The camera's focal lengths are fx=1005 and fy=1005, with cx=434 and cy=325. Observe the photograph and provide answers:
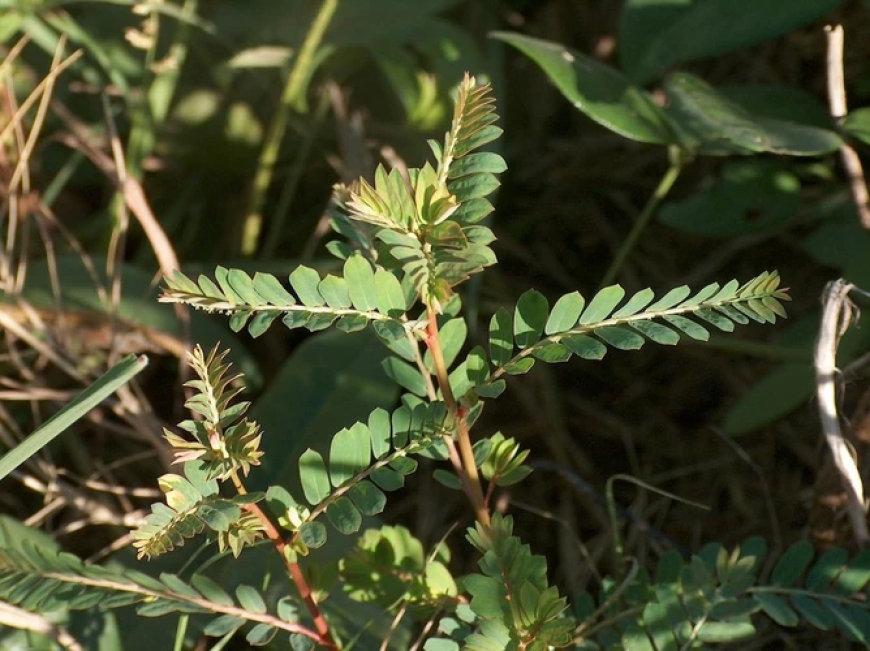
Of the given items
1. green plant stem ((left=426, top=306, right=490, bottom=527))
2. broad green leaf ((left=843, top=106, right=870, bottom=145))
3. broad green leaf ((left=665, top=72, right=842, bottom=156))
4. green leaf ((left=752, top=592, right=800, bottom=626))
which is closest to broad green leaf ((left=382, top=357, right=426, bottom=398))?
green plant stem ((left=426, top=306, right=490, bottom=527))

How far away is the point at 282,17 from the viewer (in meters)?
1.39

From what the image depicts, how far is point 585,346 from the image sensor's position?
1.98 ft

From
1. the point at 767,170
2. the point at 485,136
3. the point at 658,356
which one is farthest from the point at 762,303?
the point at 658,356

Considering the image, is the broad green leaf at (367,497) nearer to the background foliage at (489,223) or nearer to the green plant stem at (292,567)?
the green plant stem at (292,567)

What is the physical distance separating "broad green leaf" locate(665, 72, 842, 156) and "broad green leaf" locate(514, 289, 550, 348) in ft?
1.18

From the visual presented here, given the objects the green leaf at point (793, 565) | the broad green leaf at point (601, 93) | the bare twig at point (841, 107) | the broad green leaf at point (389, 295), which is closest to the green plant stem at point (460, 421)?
the broad green leaf at point (389, 295)

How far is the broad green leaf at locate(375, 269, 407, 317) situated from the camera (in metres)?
0.61

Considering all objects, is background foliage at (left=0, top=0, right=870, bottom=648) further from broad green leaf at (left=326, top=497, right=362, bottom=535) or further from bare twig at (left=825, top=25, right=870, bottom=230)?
broad green leaf at (left=326, top=497, right=362, bottom=535)

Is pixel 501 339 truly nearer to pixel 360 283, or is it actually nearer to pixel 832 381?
pixel 360 283

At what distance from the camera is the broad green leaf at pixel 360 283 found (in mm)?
598

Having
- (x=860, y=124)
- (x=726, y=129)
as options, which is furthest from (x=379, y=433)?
(x=860, y=124)

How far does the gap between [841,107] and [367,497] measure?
2.04 feet

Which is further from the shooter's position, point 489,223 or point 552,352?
point 489,223

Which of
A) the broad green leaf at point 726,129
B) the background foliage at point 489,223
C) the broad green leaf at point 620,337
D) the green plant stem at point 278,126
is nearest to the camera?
the broad green leaf at point 620,337
